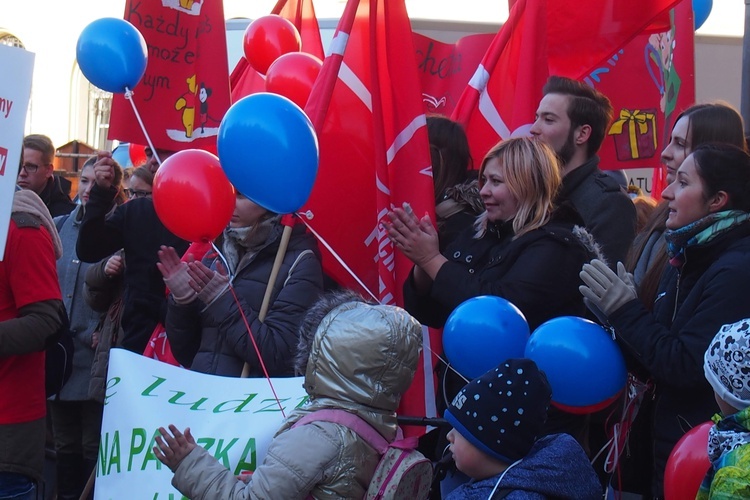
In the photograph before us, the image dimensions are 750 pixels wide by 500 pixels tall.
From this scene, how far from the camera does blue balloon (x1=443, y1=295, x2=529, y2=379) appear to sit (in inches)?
112

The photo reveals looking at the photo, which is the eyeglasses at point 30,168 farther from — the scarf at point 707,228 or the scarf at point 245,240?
the scarf at point 707,228

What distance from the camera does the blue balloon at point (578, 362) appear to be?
9.03 feet

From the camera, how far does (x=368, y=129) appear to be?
14.2 feet

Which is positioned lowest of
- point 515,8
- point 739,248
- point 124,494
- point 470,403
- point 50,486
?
point 50,486

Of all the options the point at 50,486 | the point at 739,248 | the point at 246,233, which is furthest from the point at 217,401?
the point at 50,486

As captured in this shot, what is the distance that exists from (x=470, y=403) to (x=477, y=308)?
0.60m

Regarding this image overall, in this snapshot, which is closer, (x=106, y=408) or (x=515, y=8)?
(x=106, y=408)

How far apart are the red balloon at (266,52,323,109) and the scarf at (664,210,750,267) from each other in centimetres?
226

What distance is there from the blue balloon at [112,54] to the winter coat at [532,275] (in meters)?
1.85

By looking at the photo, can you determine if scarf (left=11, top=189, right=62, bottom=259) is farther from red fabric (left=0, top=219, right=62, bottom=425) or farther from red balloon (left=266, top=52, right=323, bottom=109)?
red balloon (left=266, top=52, right=323, bottom=109)

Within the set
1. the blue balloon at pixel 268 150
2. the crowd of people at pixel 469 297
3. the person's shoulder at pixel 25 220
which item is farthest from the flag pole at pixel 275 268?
the person's shoulder at pixel 25 220

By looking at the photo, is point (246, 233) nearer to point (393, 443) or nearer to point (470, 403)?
point (393, 443)

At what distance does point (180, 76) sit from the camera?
192 inches

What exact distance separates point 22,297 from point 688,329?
225 centimetres
